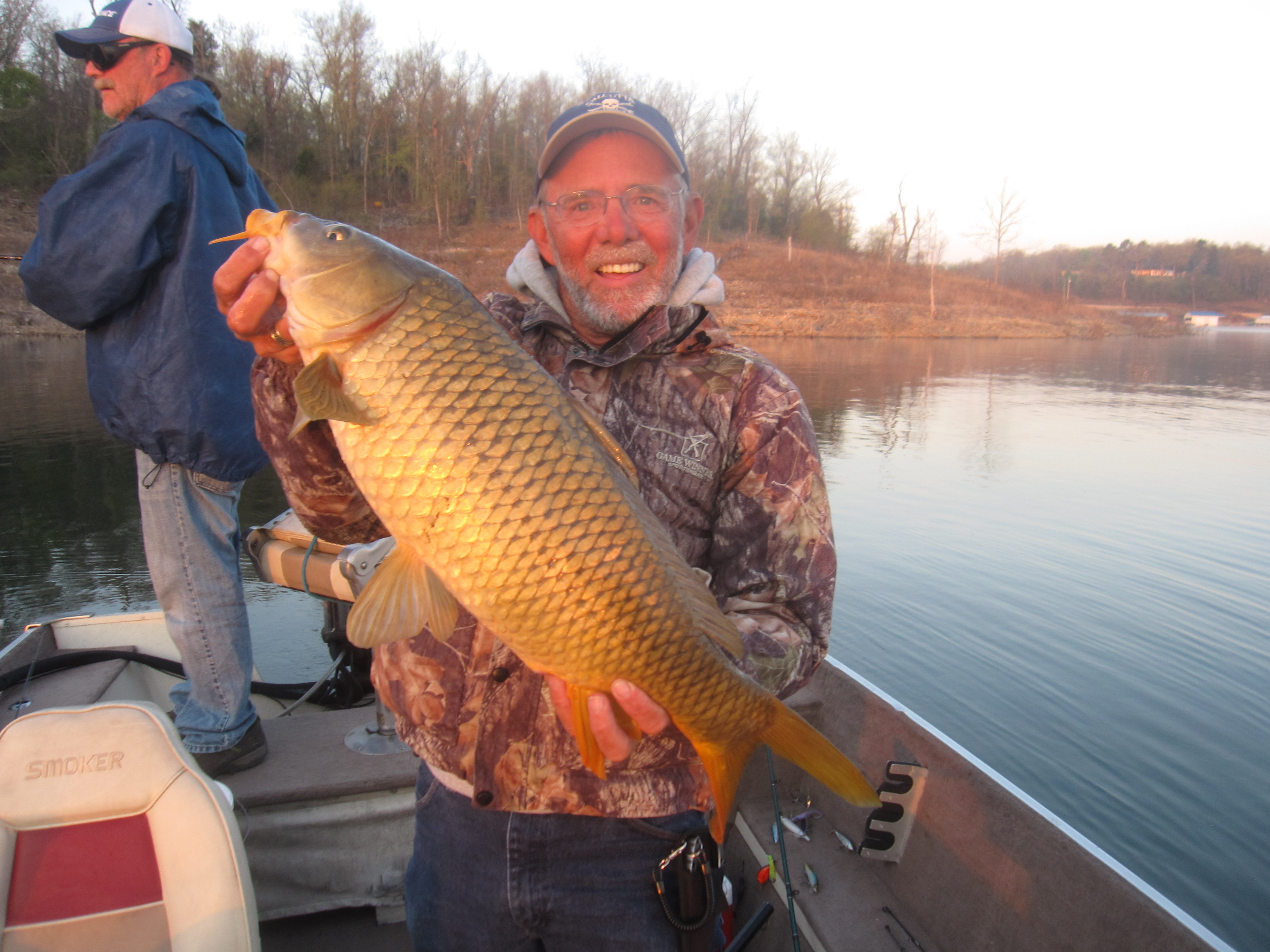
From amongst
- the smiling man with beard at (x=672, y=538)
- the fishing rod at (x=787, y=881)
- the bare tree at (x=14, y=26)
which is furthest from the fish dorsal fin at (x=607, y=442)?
the bare tree at (x=14, y=26)

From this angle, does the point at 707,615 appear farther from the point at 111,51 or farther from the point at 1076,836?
the point at 111,51

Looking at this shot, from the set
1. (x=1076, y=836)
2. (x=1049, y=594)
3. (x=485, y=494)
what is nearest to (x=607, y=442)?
(x=485, y=494)

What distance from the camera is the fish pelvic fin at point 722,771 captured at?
5.05 feet

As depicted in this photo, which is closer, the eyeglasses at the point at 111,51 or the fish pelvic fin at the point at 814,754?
the fish pelvic fin at the point at 814,754

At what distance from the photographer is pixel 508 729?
5.40 feet

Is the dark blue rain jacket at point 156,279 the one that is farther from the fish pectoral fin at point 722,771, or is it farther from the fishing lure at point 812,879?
the fishing lure at point 812,879

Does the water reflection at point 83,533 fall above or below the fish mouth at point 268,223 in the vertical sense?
below

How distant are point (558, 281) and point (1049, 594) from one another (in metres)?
5.98

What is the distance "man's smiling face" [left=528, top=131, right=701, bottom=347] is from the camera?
1.94 m

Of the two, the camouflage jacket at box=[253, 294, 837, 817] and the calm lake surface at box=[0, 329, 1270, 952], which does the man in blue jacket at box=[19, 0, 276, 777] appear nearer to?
the camouflage jacket at box=[253, 294, 837, 817]

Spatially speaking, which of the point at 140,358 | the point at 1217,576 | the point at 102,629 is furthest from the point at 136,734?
the point at 1217,576

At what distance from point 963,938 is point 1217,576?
6030 millimetres

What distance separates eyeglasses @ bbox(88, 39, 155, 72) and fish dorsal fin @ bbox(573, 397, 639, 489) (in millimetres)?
2515

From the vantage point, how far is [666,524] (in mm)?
1800
